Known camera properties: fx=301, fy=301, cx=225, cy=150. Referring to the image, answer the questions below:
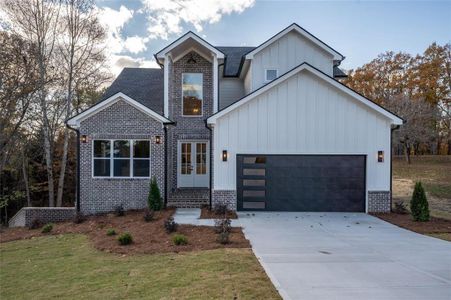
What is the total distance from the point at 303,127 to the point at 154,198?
6378 millimetres

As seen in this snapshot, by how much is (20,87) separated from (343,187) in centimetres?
1362

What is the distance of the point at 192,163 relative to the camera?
14367 mm

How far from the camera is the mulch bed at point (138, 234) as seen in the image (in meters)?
7.39

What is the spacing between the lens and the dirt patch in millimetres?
9016

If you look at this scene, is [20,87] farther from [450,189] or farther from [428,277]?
[450,189]

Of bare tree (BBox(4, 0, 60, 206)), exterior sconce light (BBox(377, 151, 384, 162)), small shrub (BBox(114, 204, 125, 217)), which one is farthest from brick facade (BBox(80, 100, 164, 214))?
exterior sconce light (BBox(377, 151, 384, 162))

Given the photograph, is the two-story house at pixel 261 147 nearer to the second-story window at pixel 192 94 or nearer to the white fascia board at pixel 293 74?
the white fascia board at pixel 293 74

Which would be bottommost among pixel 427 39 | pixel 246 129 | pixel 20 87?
pixel 246 129

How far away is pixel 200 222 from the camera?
9.88 m

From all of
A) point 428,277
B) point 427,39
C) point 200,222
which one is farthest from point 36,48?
point 427,39

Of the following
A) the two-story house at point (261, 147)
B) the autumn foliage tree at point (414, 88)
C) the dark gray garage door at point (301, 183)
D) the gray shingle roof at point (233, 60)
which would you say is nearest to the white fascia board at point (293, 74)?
the two-story house at point (261, 147)

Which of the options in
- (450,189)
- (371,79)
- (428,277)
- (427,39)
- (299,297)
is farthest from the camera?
(371,79)

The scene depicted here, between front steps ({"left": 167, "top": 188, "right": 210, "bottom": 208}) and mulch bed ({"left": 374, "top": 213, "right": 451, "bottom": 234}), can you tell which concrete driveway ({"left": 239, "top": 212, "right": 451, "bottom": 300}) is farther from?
front steps ({"left": 167, "top": 188, "right": 210, "bottom": 208})

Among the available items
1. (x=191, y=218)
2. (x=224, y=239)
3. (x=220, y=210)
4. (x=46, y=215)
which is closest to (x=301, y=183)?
(x=220, y=210)
